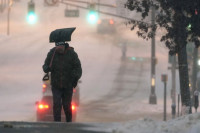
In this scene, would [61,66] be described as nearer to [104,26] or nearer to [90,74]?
[90,74]

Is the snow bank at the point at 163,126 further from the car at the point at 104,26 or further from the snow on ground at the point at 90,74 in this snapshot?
the car at the point at 104,26

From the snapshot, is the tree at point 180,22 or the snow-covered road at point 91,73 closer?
the tree at point 180,22

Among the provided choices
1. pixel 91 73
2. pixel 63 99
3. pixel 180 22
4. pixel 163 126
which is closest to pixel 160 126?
pixel 163 126

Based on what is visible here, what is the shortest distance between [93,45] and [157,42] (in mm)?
12529

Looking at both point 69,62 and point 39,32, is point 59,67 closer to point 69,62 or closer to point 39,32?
point 69,62

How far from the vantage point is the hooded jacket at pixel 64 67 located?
9.11 m

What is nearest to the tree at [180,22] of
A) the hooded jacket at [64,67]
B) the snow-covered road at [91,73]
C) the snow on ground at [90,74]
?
the snow on ground at [90,74]

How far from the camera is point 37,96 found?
4366 centimetres

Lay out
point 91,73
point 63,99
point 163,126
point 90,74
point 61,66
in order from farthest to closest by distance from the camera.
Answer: point 91,73 < point 90,74 < point 63,99 < point 61,66 < point 163,126

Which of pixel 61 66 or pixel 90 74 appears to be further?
pixel 90 74

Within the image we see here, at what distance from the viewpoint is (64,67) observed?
9.13m

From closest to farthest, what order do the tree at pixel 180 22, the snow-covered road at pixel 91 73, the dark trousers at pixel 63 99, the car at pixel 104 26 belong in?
the dark trousers at pixel 63 99 → the tree at pixel 180 22 → the snow-covered road at pixel 91 73 → the car at pixel 104 26

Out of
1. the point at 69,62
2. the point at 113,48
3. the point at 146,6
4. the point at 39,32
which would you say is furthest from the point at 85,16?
the point at 69,62

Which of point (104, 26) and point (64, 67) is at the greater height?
point (104, 26)
